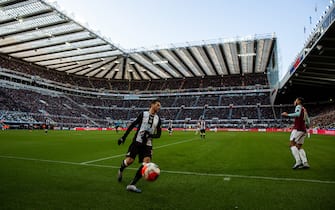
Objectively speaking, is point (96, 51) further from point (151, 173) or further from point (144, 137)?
point (151, 173)

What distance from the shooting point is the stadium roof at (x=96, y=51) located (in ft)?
121

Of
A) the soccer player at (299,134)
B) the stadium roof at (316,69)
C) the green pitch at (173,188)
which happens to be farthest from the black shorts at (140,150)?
the stadium roof at (316,69)

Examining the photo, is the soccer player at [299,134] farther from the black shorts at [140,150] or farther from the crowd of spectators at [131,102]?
the crowd of spectators at [131,102]

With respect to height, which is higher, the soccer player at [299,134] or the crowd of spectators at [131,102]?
the crowd of spectators at [131,102]

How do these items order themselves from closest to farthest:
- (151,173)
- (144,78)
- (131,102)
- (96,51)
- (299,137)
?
(151,173) < (299,137) < (96,51) < (131,102) < (144,78)

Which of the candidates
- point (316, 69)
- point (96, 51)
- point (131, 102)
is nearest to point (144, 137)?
point (316, 69)

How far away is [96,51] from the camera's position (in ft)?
170

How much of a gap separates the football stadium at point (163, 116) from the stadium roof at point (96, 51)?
273 mm

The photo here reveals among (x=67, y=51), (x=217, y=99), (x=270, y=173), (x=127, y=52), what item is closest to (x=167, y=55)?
(x=127, y=52)

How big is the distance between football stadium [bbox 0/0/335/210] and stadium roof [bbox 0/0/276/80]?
273mm

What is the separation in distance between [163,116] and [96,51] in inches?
1098

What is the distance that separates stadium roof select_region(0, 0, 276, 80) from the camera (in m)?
36.9

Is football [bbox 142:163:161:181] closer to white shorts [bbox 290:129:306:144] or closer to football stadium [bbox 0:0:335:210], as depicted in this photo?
football stadium [bbox 0:0:335:210]

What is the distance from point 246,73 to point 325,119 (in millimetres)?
29877
